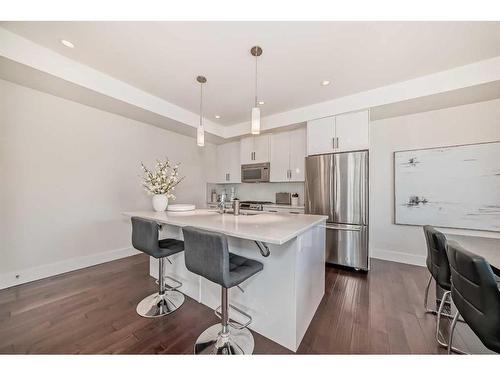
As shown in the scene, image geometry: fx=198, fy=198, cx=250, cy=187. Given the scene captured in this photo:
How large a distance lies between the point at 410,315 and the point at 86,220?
14.2 feet

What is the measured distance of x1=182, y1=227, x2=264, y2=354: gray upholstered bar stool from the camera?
1.28 m

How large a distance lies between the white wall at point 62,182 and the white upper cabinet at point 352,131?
11.3 ft

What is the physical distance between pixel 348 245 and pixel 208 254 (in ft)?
8.43

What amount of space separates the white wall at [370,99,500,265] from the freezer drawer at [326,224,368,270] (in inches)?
30.4

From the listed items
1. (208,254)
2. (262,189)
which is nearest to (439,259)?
(208,254)

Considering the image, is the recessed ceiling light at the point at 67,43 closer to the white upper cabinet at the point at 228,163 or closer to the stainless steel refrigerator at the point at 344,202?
the white upper cabinet at the point at 228,163

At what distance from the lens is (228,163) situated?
201 inches

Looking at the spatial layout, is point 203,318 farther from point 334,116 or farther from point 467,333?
point 334,116

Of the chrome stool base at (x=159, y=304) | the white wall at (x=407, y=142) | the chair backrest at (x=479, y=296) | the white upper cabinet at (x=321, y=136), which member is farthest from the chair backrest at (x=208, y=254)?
the white wall at (x=407, y=142)

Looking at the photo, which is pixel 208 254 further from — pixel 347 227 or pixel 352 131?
pixel 352 131

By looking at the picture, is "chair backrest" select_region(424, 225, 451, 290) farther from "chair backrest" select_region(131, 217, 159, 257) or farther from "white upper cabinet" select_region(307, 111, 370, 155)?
"chair backrest" select_region(131, 217, 159, 257)

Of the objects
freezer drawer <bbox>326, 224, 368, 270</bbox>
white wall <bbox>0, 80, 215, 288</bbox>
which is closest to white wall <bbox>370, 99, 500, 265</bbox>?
freezer drawer <bbox>326, 224, 368, 270</bbox>

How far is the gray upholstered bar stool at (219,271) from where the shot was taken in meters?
1.28
